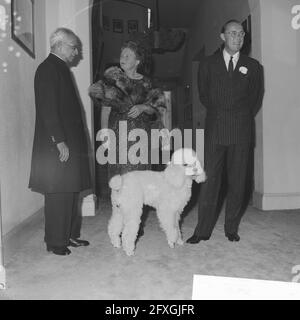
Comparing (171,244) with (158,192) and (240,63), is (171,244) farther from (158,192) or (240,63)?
(240,63)

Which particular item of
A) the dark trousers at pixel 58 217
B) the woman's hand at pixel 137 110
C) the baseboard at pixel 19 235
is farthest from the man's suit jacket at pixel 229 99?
the baseboard at pixel 19 235

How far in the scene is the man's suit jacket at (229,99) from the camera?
7.38 ft

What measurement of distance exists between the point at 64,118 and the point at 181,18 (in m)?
5.83

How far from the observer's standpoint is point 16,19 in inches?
90.7

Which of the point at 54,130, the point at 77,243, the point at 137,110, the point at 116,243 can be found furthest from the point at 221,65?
the point at 77,243

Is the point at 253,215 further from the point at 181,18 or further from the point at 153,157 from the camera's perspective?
the point at 181,18

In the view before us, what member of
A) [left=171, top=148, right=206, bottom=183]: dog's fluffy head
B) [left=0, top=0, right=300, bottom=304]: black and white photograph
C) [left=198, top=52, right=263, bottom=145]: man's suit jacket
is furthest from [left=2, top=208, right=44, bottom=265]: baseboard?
[left=198, top=52, right=263, bottom=145]: man's suit jacket

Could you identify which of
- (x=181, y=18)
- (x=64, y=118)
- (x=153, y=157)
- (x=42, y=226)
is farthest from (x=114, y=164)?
(x=181, y=18)

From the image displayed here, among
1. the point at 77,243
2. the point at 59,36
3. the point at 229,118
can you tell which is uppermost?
the point at 59,36

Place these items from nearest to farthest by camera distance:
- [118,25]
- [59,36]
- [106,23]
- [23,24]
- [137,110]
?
[59,36] < [137,110] < [23,24] < [106,23] < [118,25]

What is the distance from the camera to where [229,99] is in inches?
88.6

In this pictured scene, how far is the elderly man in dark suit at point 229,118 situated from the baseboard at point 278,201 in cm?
106

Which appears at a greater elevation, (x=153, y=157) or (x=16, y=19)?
(x=16, y=19)

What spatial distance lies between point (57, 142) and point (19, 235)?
2.45ft
